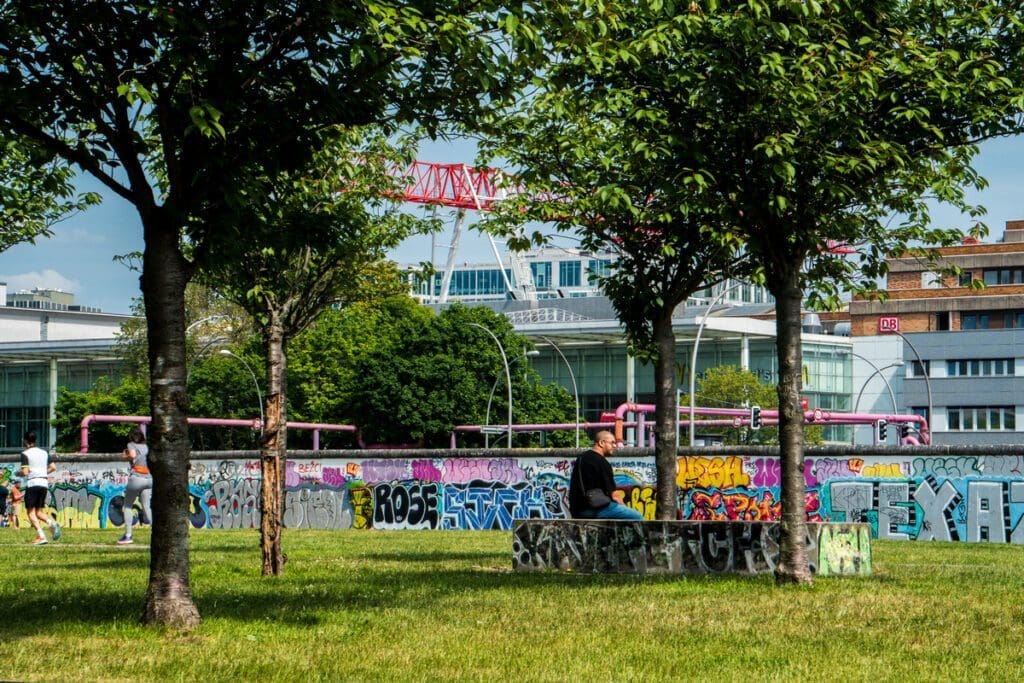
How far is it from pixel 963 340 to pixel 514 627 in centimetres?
9608

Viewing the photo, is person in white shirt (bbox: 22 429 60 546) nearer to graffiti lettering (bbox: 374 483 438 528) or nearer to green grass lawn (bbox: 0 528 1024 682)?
green grass lawn (bbox: 0 528 1024 682)

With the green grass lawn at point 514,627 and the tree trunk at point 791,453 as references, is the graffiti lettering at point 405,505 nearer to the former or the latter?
the green grass lawn at point 514,627

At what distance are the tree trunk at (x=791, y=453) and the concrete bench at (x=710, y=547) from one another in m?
1.06

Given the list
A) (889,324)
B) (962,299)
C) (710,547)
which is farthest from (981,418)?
(710,547)

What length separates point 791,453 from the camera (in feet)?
48.1

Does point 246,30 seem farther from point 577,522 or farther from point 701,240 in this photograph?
point 701,240

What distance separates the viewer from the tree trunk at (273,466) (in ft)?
51.7

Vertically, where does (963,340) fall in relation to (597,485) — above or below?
above

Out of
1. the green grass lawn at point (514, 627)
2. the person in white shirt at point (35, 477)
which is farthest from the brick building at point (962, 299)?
the green grass lawn at point (514, 627)

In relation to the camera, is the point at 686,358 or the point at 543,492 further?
the point at 686,358

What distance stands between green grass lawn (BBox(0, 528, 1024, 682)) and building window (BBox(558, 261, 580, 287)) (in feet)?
542

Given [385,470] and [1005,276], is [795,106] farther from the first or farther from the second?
[1005,276]

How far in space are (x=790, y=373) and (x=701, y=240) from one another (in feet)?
16.6

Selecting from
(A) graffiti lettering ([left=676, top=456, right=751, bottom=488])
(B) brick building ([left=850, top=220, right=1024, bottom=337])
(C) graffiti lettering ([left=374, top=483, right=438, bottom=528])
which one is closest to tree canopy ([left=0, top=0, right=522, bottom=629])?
(A) graffiti lettering ([left=676, top=456, right=751, bottom=488])
